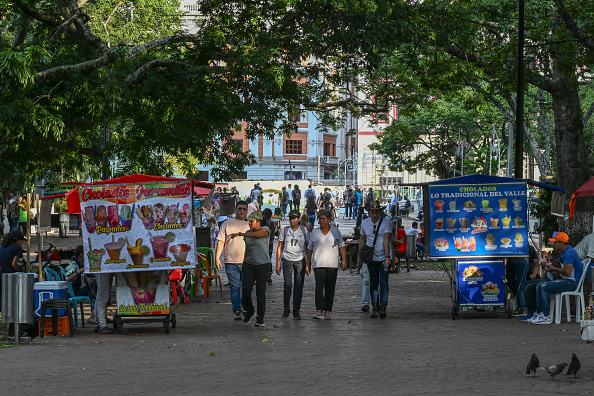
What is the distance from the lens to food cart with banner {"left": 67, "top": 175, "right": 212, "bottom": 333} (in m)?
12.2

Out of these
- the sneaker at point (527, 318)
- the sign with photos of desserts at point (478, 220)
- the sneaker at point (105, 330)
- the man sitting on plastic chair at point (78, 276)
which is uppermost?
the sign with photos of desserts at point (478, 220)

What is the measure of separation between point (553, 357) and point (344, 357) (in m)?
2.40

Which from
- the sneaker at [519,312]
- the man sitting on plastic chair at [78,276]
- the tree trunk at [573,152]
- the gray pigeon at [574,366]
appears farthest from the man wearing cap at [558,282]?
the man sitting on plastic chair at [78,276]

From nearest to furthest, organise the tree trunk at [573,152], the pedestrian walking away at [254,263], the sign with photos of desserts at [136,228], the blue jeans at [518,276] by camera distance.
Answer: the sign with photos of desserts at [136,228] → the pedestrian walking away at [254,263] → the blue jeans at [518,276] → the tree trunk at [573,152]

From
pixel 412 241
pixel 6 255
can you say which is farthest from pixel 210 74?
pixel 412 241

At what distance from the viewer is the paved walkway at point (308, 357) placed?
829 centimetres

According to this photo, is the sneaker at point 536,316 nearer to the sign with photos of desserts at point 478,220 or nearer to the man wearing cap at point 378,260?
the sign with photos of desserts at point 478,220

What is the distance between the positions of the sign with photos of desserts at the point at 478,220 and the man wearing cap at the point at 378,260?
0.78 m

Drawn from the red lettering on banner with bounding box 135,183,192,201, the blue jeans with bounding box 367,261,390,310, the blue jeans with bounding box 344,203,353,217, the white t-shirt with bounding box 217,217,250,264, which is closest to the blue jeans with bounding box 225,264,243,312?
the white t-shirt with bounding box 217,217,250,264

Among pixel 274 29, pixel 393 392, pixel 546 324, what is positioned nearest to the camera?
pixel 393 392

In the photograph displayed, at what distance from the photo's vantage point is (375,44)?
704 inches

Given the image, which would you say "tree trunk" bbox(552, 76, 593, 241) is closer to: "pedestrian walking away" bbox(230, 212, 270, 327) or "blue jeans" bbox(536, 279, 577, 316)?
"blue jeans" bbox(536, 279, 577, 316)

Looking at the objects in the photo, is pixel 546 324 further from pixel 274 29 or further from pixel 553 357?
pixel 274 29

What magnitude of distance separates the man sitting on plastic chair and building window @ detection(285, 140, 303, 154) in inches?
2698
